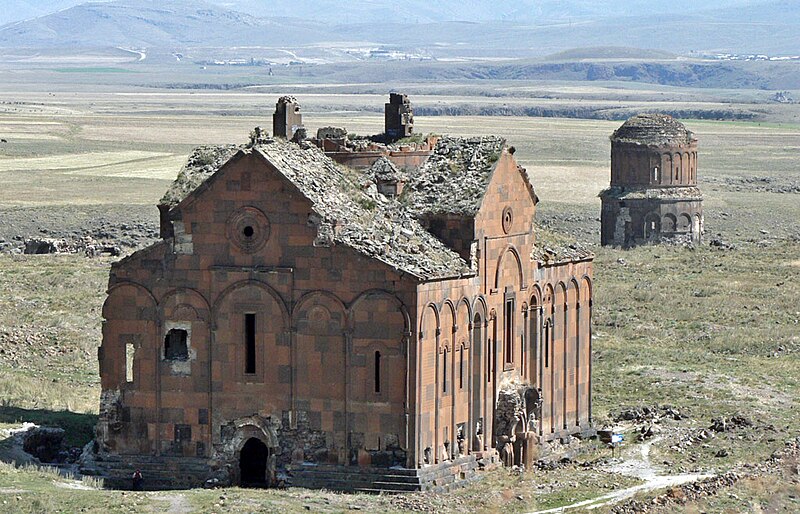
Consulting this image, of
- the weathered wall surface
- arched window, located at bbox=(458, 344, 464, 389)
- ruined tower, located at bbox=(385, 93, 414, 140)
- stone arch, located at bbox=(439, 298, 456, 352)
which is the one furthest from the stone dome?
the weathered wall surface

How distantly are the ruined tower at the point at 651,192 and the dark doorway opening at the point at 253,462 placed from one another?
4690 centimetres

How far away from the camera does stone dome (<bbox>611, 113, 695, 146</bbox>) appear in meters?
77.2

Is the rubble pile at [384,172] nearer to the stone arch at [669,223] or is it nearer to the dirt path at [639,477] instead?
the dirt path at [639,477]

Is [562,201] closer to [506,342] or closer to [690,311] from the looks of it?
[690,311]

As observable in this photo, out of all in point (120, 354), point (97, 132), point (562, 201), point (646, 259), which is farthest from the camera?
point (97, 132)

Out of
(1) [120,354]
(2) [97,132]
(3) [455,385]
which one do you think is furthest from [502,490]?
(2) [97,132]

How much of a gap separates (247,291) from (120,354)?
2600mm

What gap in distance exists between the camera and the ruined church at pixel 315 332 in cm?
3017

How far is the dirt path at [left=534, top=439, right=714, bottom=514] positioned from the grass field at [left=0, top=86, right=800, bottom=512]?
265mm

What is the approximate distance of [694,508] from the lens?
97.4ft

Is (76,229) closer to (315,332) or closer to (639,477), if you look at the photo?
(639,477)

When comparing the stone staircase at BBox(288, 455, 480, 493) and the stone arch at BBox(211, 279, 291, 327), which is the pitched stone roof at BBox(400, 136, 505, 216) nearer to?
the stone arch at BBox(211, 279, 291, 327)

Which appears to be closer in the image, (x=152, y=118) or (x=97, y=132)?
(x=97, y=132)

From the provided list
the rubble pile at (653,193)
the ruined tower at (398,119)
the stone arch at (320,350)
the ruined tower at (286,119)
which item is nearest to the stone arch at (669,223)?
the rubble pile at (653,193)
